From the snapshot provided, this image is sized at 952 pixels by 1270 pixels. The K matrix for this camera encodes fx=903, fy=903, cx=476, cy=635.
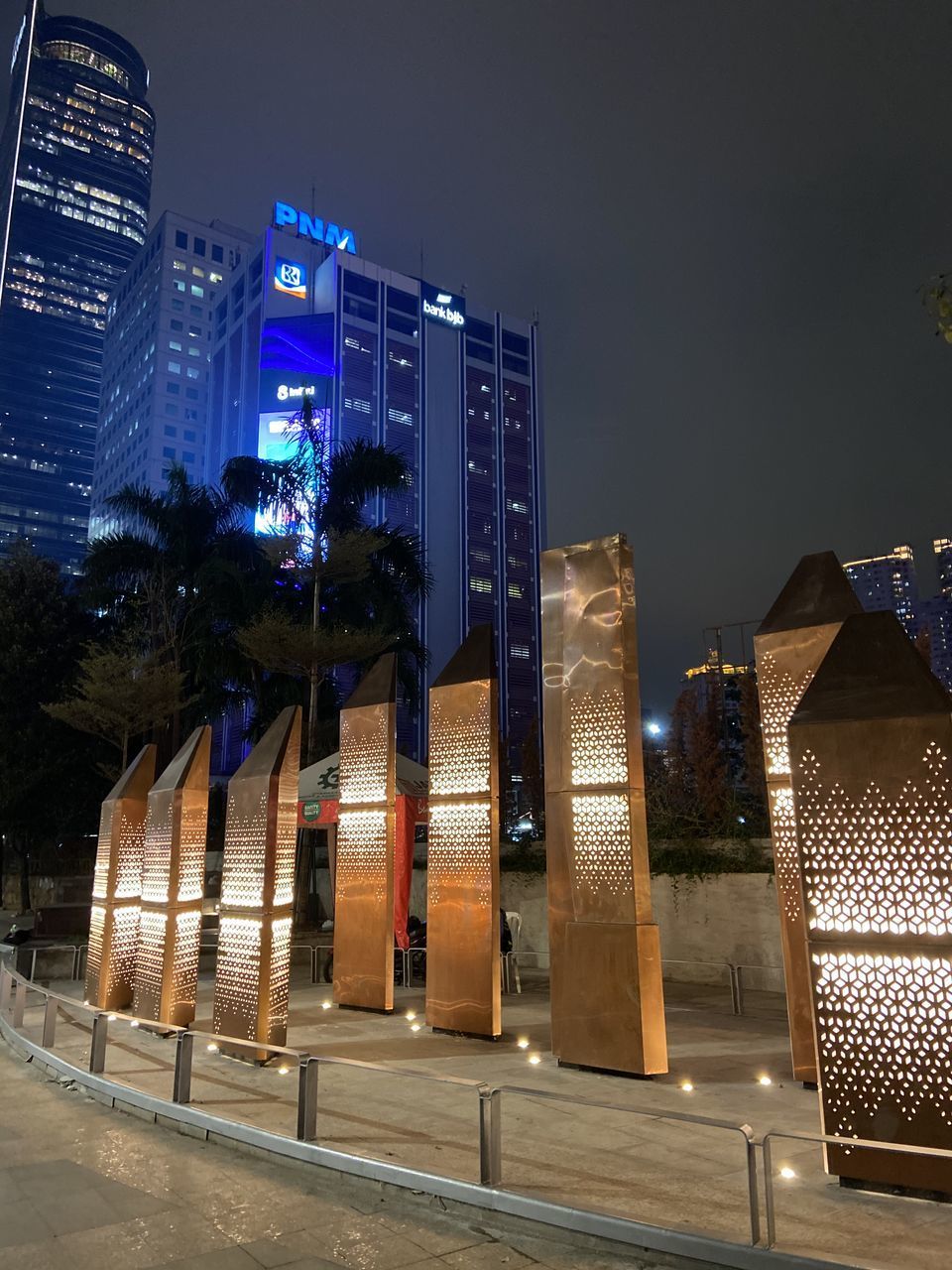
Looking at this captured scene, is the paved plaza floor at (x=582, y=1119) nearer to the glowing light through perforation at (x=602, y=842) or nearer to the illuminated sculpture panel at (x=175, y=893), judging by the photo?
the illuminated sculpture panel at (x=175, y=893)

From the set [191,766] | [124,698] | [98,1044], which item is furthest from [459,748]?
[124,698]

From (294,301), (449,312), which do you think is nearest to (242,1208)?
(294,301)

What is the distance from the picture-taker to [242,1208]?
509cm

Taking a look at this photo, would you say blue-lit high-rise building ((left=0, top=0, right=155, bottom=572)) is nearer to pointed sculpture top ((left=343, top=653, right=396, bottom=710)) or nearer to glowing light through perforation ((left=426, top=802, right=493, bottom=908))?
pointed sculpture top ((left=343, top=653, right=396, bottom=710))

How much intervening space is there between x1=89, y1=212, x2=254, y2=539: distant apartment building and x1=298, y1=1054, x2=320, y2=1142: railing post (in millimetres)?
78226

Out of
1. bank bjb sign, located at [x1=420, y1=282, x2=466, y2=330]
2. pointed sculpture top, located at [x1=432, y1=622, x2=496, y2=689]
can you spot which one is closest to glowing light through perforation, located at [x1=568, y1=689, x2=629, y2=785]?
pointed sculpture top, located at [x1=432, y1=622, x2=496, y2=689]

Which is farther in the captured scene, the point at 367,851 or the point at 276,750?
the point at 367,851

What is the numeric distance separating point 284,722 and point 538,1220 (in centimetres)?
578

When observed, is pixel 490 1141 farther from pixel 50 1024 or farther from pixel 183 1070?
pixel 50 1024

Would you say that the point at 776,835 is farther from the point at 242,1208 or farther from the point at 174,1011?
the point at 174,1011

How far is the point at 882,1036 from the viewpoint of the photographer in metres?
4.84

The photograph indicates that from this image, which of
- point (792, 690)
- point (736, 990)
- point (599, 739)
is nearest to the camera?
point (792, 690)

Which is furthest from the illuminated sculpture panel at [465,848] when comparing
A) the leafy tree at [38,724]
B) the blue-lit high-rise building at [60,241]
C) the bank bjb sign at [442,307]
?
the blue-lit high-rise building at [60,241]

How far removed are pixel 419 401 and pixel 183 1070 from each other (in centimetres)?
6835
